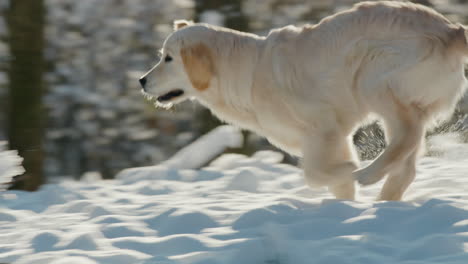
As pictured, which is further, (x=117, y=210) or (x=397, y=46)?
(x=117, y=210)

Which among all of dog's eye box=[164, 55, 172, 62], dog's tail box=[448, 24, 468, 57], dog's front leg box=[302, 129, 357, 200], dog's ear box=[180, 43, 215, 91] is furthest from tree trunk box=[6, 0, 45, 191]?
dog's tail box=[448, 24, 468, 57]

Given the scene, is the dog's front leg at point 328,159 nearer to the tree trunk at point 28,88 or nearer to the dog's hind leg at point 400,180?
the dog's hind leg at point 400,180

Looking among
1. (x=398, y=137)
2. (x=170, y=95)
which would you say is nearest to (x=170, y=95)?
(x=170, y=95)

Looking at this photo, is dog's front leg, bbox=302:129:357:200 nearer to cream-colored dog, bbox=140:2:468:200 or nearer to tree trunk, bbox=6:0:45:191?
cream-colored dog, bbox=140:2:468:200

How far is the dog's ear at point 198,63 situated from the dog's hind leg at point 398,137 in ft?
5.01

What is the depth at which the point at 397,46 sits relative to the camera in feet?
Answer: 15.3

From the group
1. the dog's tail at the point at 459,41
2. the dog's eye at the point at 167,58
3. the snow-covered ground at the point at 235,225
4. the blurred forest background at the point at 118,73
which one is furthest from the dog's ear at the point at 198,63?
the blurred forest background at the point at 118,73

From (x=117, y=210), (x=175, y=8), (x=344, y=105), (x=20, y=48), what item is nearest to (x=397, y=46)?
(x=344, y=105)

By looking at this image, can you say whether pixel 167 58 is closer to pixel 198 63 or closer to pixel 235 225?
pixel 198 63

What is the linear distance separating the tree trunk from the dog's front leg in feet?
12.0

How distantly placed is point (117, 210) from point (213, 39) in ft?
5.29

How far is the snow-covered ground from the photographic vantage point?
385 cm

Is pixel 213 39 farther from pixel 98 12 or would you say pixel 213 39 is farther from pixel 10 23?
pixel 98 12

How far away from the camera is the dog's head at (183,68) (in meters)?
5.42
